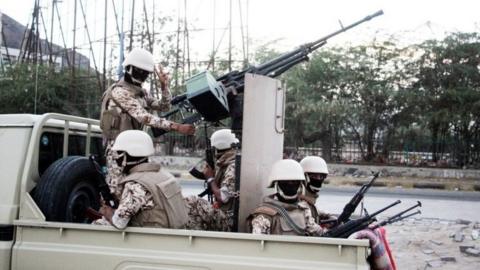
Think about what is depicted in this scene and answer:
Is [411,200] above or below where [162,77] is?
below

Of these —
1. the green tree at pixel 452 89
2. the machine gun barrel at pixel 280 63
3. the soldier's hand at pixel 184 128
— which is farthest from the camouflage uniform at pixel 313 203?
the green tree at pixel 452 89

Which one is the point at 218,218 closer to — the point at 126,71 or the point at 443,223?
the point at 126,71

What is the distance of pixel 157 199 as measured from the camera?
10.4ft

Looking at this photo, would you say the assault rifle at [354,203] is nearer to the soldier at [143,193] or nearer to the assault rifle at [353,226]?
the assault rifle at [353,226]

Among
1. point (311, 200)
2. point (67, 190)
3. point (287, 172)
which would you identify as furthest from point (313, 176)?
point (67, 190)

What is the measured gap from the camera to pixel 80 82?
933 inches

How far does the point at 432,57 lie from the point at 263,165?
678 inches

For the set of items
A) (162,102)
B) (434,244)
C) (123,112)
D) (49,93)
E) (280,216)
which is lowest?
(434,244)

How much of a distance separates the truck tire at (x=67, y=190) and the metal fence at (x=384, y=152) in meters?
15.2

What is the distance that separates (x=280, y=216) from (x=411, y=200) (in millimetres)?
11208

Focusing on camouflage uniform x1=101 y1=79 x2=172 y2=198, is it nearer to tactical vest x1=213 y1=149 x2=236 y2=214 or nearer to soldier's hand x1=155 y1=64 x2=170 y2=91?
soldier's hand x1=155 y1=64 x2=170 y2=91

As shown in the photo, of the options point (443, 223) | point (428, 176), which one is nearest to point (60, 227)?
point (443, 223)

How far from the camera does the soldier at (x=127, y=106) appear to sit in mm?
3883

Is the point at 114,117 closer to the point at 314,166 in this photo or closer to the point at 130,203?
the point at 130,203
